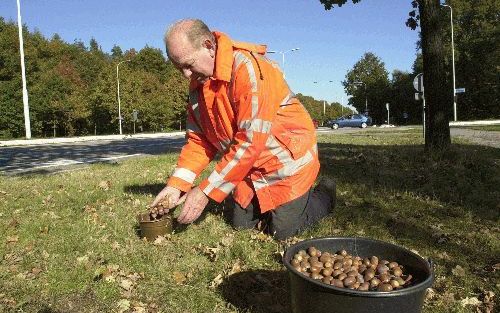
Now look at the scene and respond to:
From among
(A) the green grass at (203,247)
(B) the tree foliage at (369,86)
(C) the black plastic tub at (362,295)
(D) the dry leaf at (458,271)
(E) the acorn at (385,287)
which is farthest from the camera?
(B) the tree foliage at (369,86)

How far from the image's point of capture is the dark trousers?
13.5ft

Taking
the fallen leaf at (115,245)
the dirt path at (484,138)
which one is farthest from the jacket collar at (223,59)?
the dirt path at (484,138)

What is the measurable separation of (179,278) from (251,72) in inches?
68.1

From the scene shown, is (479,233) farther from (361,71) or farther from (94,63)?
(361,71)

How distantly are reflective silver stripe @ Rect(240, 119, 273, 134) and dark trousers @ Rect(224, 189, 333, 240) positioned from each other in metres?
0.95

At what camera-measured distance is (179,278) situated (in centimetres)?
354

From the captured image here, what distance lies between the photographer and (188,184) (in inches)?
160

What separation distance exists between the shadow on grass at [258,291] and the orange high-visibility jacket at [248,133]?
0.67m

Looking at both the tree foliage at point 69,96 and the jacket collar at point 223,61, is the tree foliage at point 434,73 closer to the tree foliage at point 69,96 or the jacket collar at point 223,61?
the jacket collar at point 223,61

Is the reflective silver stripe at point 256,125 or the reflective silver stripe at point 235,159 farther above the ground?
the reflective silver stripe at point 256,125

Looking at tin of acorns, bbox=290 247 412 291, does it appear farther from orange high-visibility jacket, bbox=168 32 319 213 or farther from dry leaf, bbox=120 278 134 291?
dry leaf, bbox=120 278 134 291

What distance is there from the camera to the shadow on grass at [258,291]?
309cm

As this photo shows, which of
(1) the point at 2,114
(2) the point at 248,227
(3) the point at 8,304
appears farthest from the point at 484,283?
(1) the point at 2,114

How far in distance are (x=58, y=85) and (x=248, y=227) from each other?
54.1 meters
